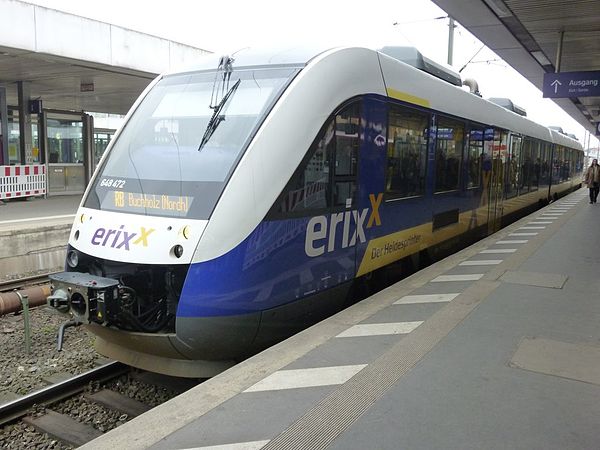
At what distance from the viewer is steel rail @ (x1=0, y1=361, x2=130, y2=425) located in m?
4.18

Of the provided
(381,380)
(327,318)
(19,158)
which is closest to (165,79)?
(327,318)

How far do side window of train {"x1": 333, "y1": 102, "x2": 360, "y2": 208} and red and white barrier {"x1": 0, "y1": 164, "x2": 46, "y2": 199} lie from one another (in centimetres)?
1339

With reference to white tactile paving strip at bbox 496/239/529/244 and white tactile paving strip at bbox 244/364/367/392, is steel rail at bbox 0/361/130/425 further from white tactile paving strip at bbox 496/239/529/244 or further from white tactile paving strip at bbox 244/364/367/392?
white tactile paving strip at bbox 496/239/529/244

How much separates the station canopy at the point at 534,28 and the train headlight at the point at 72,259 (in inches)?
352

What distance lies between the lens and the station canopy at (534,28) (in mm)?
11320

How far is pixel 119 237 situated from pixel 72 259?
587 millimetres

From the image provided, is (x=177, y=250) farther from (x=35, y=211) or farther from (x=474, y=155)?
(x=35, y=211)

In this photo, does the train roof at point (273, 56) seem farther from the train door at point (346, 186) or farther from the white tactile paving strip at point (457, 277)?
the white tactile paving strip at point (457, 277)

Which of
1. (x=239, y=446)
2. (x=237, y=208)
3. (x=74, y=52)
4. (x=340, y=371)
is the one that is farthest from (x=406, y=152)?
(x=74, y=52)

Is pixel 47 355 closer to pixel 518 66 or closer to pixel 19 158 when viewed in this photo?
pixel 19 158

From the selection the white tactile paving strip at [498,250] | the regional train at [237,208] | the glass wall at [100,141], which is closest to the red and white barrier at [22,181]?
the glass wall at [100,141]

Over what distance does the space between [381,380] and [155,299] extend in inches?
70.0

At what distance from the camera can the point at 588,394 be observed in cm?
335

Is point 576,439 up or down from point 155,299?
down
